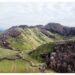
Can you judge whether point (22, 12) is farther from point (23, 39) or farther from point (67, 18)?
point (67, 18)

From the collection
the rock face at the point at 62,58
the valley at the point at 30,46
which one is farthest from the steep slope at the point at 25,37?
the rock face at the point at 62,58

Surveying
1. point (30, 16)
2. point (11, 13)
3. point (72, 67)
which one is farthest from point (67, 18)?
point (11, 13)

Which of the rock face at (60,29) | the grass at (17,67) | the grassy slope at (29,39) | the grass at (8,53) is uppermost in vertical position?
the rock face at (60,29)

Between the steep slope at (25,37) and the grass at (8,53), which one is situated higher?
the steep slope at (25,37)

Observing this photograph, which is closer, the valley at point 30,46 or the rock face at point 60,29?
the valley at point 30,46

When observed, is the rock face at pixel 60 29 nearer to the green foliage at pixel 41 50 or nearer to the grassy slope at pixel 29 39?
the grassy slope at pixel 29 39

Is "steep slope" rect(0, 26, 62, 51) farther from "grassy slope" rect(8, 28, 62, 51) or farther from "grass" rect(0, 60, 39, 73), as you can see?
"grass" rect(0, 60, 39, 73)

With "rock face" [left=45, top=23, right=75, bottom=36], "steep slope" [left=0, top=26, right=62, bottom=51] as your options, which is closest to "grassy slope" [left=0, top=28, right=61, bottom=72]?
"steep slope" [left=0, top=26, right=62, bottom=51]

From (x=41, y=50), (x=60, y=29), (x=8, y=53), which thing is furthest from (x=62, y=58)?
(x=8, y=53)

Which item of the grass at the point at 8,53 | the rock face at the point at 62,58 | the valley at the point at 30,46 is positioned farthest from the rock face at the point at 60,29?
the grass at the point at 8,53

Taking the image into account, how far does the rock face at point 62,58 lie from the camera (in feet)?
9.20

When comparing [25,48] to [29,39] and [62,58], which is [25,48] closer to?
[29,39]

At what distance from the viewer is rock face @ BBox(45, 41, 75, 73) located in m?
2.80

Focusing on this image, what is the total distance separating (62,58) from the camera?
2869mm
